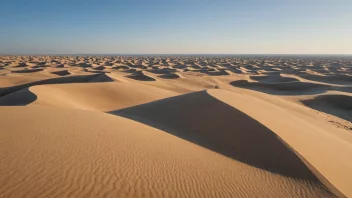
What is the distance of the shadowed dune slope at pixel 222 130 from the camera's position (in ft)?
21.8

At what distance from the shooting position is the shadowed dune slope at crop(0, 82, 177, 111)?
42.5 feet

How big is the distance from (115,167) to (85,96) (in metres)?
12.2

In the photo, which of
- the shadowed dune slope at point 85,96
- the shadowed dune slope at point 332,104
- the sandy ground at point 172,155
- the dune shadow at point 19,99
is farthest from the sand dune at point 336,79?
the dune shadow at point 19,99

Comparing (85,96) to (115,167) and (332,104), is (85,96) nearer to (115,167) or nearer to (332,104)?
(115,167)

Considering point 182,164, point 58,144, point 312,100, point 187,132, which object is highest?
point 58,144

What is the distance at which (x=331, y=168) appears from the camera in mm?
6574

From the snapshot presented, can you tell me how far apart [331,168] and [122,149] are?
16.2ft

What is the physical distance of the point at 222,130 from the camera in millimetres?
8922

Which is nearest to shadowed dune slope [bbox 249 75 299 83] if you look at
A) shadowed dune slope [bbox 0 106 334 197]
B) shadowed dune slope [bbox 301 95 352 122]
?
shadowed dune slope [bbox 301 95 352 122]

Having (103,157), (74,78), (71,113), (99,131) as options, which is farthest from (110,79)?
(103,157)

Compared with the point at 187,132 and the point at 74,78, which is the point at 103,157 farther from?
the point at 74,78

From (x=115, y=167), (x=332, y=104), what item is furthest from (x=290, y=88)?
(x=115, y=167)

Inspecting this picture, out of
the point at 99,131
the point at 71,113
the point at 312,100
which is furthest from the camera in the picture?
the point at 312,100

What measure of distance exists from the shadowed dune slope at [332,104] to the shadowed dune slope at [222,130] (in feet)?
31.0
